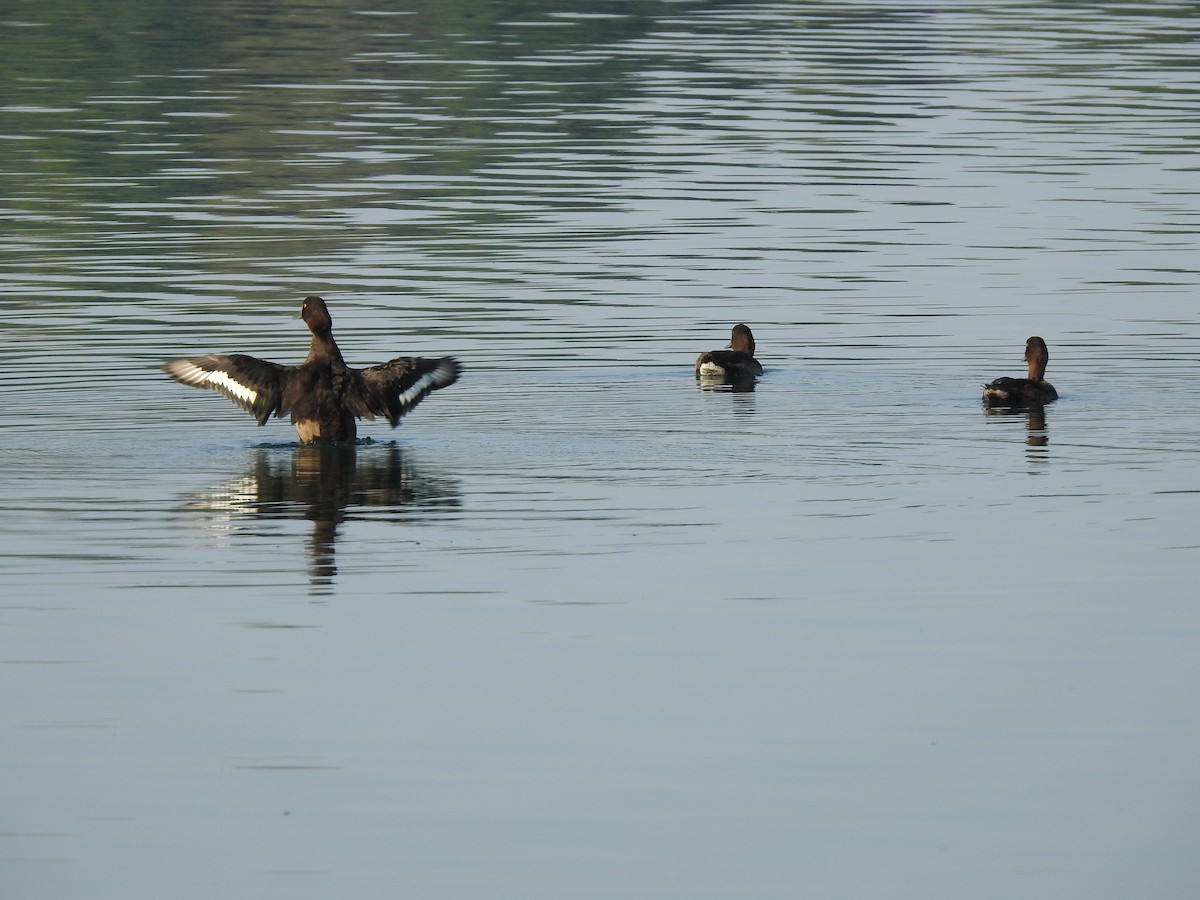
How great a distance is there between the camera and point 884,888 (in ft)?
34.7

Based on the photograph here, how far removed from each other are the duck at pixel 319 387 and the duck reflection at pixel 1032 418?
4.78 metres

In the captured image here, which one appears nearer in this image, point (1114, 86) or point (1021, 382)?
point (1021, 382)

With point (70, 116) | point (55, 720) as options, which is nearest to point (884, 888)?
point (55, 720)

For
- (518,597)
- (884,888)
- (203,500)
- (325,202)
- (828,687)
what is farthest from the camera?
(325,202)

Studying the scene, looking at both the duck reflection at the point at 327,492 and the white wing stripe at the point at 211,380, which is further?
the white wing stripe at the point at 211,380

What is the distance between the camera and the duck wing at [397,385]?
Answer: 68.1ft

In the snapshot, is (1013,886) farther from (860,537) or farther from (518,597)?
(860,537)

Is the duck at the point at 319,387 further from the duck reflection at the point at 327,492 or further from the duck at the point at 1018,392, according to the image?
the duck at the point at 1018,392

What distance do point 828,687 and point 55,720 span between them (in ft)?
13.1

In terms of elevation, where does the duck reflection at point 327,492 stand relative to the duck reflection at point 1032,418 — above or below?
below

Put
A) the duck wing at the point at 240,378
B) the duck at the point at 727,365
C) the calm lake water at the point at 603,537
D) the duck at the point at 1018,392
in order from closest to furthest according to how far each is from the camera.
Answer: the calm lake water at the point at 603,537 < the duck wing at the point at 240,378 < the duck at the point at 1018,392 < the duck at the point at 727,365

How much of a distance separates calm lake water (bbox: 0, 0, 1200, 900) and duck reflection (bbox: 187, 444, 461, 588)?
0.20ft

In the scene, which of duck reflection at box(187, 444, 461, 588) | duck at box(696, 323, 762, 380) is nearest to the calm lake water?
duck reflection at box(187, 444, 461, 588)

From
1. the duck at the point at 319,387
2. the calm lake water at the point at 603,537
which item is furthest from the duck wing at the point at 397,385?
the calm lake water at the point at 603,537
